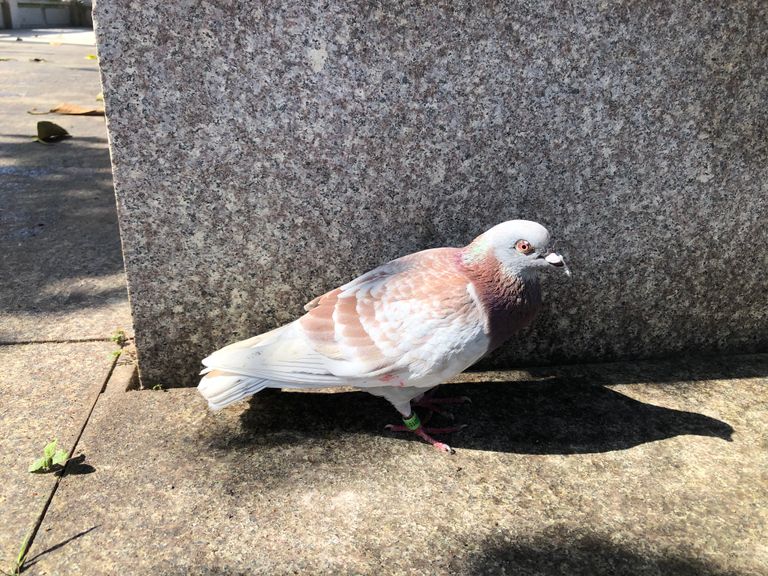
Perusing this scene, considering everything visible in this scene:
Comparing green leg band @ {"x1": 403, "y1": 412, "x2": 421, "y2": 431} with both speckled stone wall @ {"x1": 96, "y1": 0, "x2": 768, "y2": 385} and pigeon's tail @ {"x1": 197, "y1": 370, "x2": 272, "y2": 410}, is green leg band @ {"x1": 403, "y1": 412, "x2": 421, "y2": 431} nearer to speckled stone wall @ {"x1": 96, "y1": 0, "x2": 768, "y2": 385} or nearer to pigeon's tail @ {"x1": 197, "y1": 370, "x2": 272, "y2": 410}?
pigeon's tail @ {"x1": 197, "y1": 370, "x2": 272, "y2": 410}

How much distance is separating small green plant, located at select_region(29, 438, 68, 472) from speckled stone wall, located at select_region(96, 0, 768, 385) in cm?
54

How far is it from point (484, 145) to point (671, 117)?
822 mm

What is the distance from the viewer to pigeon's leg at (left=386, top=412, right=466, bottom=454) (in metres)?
2.30

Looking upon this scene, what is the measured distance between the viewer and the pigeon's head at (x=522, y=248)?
215cm

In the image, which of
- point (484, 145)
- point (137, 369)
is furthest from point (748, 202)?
point (137, 369)

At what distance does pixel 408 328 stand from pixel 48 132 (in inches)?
222

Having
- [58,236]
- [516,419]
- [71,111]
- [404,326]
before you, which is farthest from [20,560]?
[71,111]

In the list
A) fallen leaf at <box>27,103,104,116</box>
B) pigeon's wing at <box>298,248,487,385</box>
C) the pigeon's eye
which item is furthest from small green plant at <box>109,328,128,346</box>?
fallen leaf at <box>27,103,104,116</box>

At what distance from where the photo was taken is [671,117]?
2.54 metres

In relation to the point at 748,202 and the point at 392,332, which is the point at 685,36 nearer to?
the point at 748,202

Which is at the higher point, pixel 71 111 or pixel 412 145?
pixel 412 145

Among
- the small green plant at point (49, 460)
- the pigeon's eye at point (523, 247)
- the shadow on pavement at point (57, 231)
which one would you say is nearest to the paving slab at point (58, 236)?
the shadow on pavement at point (57, 231)

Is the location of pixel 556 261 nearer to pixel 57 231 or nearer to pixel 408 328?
pixel 408 328

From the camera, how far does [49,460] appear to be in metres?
2.09
